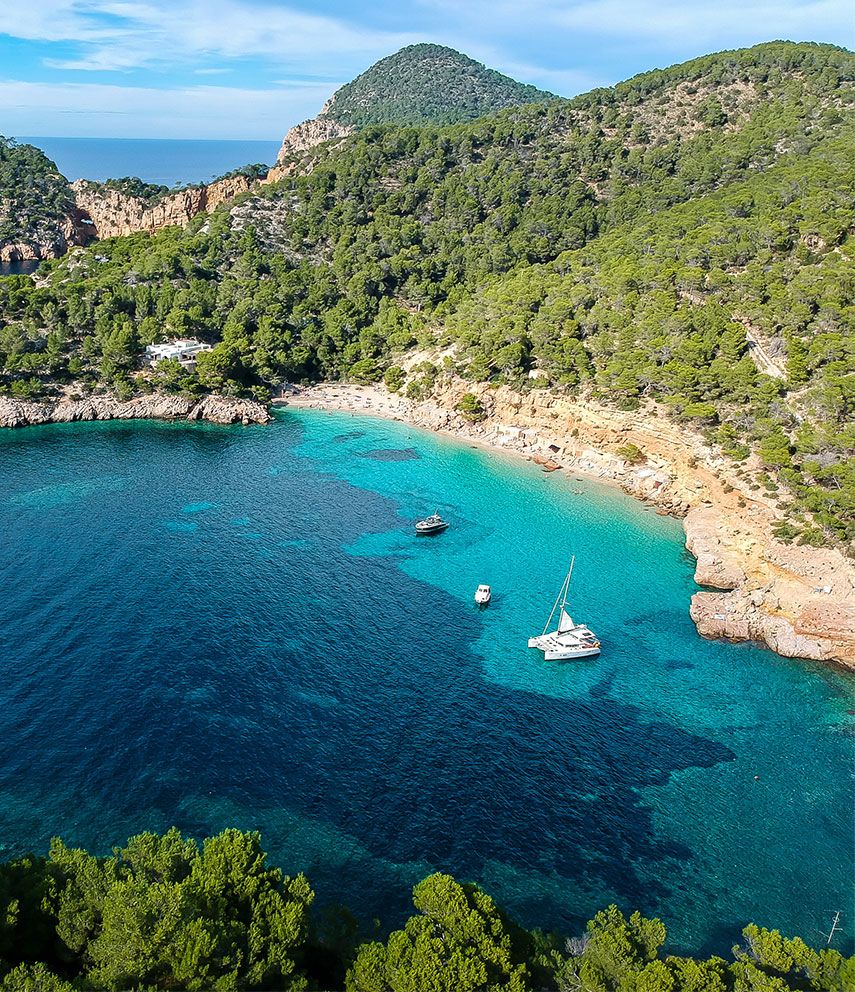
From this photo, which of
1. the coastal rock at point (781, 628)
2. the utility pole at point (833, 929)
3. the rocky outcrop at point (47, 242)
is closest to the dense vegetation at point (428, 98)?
the rocky outcrop at point (47, 242)

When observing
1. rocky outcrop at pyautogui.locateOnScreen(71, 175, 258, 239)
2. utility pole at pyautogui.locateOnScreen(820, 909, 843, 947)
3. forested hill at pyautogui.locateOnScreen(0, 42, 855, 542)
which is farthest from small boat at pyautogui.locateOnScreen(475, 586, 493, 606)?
rocky outcrop at pyautogui.locateOnScreen(71, 175, 258, 239)

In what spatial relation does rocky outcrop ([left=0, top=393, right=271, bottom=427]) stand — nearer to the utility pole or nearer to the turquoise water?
the turquoise water

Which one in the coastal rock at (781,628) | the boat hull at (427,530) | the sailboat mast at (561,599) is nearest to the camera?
the coastal rock at (781,628)

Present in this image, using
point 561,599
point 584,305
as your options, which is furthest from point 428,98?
point 561,599

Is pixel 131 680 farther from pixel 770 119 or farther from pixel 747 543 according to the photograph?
pixel 770 119

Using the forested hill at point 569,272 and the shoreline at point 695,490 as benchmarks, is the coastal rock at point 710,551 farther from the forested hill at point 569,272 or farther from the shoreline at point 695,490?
the forested hill at point 569,272

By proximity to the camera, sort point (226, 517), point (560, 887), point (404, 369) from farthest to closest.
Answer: point (404, 369) < point (226, 517) < point (560, 887)

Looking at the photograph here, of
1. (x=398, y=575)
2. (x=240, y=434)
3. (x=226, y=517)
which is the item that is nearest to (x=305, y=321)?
(x=240, y=434)
